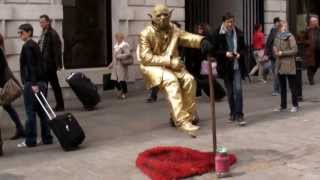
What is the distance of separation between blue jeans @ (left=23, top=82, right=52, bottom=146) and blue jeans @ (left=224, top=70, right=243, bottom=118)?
10.2 feet

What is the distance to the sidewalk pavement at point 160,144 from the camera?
7941mm

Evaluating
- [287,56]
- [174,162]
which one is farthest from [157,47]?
[287,56]

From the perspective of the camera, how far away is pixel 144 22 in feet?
54.9

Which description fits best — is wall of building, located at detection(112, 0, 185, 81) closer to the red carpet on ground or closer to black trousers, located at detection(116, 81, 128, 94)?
black trousers, located at detection(116, 81, 128, 94)

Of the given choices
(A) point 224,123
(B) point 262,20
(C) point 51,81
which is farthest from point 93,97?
(B) point 262,20

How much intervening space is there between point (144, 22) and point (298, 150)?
851 centimetres

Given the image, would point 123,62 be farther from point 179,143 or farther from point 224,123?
point 179,143

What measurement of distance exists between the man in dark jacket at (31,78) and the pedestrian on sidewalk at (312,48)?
9.29 metres

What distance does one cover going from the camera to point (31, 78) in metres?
9.41

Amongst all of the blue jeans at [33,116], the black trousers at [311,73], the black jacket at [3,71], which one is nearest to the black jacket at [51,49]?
the black jacket at [3,71]

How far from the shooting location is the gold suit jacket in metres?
10.2

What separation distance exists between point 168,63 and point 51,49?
11.8ft

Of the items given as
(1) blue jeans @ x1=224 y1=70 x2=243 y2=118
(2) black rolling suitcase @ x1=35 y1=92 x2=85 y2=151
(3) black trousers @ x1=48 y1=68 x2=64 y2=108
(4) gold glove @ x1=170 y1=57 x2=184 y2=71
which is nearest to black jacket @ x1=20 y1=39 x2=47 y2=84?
(2) black rolling suitcase @ x1=35 y1=92 x2=85 y2=151

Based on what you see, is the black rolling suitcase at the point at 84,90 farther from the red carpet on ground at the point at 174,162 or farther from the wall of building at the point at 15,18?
the red carpet on ground at the point at 174,162
